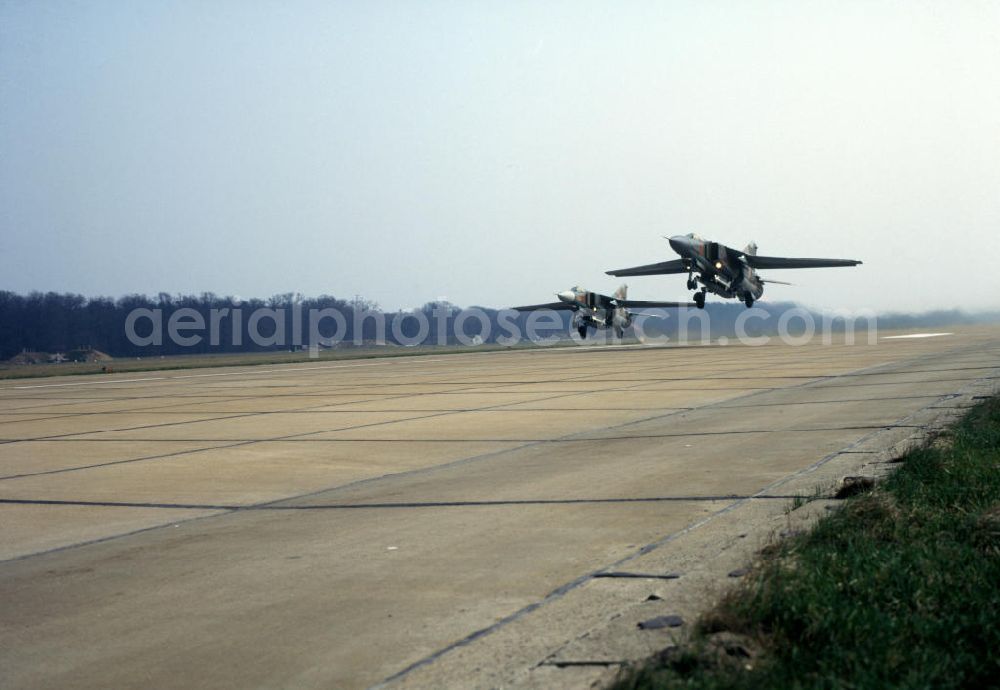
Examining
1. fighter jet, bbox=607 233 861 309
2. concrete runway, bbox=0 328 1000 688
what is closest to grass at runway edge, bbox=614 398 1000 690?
concrete runway, bbox=0 328 1000 688

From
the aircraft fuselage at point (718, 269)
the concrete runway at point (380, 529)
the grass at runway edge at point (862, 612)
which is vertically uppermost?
the aircraft fuselage at point (718, 269)

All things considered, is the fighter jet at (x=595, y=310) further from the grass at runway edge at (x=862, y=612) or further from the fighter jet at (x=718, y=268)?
the grass at runway edge at (x=862, y=612)

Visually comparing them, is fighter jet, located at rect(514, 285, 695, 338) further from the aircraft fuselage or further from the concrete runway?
the concrete runway

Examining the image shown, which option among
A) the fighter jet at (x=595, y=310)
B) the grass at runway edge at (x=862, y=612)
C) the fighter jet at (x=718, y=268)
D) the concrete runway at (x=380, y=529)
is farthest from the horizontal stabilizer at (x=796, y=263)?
the grass at runway edge at (x=862, y=612)

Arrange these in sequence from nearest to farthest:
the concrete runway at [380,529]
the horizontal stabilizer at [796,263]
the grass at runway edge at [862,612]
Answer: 1. the grass at runway edge at [862,612]
2. the concrete runway at [380,529]
3. the horizontal stabilizer at [796,263]

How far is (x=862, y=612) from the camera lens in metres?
4.84

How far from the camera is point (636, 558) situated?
6.68 metres

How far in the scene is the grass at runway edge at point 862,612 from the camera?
4098 millimetres

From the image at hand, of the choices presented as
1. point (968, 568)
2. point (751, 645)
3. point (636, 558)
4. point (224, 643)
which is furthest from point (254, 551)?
point (968, 568)

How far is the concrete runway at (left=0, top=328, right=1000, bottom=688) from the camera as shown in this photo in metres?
5.12

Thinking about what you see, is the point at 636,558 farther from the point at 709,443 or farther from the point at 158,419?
the point at 158,419

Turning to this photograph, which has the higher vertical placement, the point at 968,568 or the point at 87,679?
the point at 968,568

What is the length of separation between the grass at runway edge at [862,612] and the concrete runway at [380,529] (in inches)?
18.0

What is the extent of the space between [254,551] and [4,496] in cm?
517
